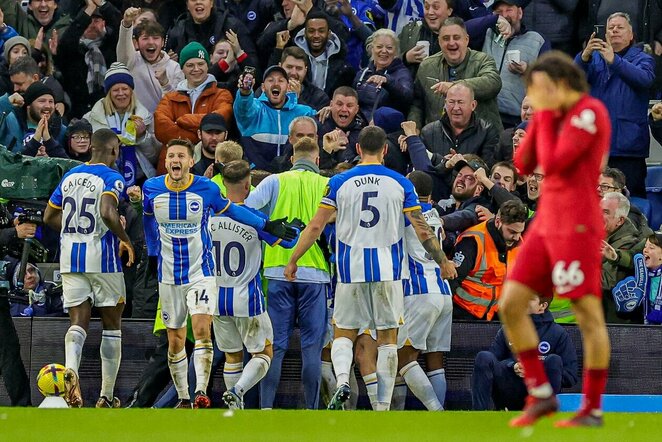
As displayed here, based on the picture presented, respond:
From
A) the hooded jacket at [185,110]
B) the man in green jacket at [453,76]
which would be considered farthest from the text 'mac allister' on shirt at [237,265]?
the man in green jacket at [453,76]

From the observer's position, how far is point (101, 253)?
37.7 feet

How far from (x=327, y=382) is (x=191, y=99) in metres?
4.19

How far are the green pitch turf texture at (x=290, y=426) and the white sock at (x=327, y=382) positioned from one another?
3195 mm

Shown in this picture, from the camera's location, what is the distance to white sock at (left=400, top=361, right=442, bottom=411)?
37.1 ft

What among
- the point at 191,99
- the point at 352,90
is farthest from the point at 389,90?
the point at 191,99

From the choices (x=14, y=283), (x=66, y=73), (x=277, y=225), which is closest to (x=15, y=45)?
(x=66, y=73)

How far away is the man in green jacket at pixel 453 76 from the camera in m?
14.5

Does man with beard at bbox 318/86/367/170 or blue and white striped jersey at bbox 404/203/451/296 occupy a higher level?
man with beard at bbox 318/86/367/170

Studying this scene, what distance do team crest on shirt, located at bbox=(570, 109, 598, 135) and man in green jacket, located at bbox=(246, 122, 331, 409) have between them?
5.17m

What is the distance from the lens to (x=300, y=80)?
14844mm

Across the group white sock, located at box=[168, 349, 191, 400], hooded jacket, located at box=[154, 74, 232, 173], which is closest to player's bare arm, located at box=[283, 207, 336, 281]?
white sock, located at box=[168, 349, 191, 400]

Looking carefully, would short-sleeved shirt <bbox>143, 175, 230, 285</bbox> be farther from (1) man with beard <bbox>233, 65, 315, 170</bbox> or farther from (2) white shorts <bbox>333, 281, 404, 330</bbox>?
(1) man with beard <bbox>233, 65, 315, 170</bbox>

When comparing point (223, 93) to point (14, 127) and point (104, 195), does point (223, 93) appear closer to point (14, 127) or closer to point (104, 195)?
point (14, 127)

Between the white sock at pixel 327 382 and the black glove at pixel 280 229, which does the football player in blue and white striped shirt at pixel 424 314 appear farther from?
the black glove at pixel 280 229
